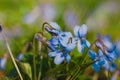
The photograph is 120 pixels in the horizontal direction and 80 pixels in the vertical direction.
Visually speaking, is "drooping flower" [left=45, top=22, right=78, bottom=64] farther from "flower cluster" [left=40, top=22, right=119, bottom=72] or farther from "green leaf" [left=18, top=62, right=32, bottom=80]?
"green leaf" [left=18, top=62, right=32, bottom=80]

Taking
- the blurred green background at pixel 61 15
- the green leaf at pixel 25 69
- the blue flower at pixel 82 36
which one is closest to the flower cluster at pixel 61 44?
the blue flower at pixel 82 36

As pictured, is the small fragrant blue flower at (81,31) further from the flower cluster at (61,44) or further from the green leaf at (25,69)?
the green leaf at (25,69)

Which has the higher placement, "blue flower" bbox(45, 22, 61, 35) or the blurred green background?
"blue flower" bbox(45, 22, 61, 35)

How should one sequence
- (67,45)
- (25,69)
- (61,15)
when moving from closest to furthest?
(67,45), (25,69), (61,15)

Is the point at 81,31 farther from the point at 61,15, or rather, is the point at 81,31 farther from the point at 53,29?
the point at 61,15

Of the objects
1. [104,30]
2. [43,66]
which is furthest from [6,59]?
[104,30]

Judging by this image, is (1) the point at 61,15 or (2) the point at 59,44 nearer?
(2) the point at 59,44

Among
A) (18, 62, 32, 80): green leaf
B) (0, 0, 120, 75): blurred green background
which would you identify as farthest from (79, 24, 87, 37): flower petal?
(0, 0, 120, 75): blurred green background

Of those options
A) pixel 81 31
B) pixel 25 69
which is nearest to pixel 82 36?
pixel 81 31

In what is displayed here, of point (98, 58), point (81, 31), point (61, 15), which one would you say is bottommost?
point (61, 15)

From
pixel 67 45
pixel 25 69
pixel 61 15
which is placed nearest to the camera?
pixel 67 45
